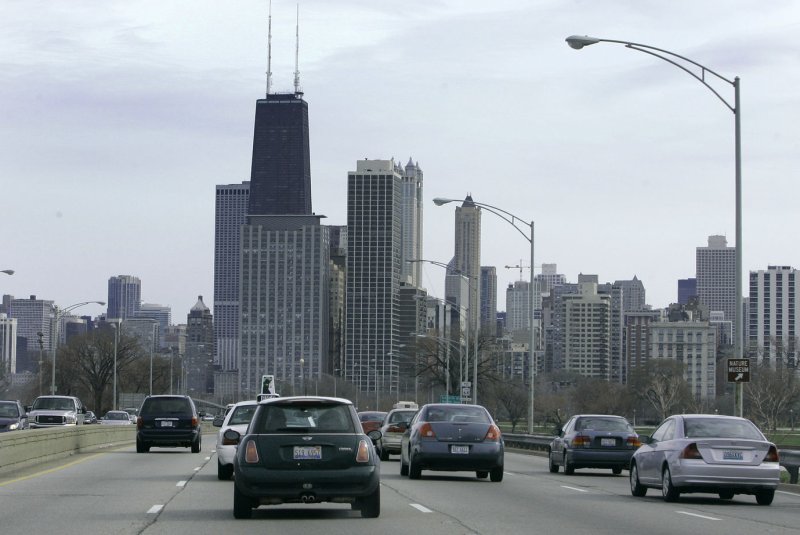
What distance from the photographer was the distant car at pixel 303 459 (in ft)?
54.9

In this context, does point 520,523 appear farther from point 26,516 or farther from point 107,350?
point 107,350

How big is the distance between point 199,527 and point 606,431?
16.0m

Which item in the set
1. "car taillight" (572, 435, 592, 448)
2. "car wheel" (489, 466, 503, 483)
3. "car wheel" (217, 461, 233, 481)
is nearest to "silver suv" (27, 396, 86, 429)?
"car wheel" (217, 461, 233, 481)

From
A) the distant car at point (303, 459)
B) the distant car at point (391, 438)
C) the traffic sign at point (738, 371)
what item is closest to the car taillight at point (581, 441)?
the traffic sign at point (738, 371)

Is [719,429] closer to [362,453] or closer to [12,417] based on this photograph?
[362,453]

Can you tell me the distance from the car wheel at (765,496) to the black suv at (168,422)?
2137 cm

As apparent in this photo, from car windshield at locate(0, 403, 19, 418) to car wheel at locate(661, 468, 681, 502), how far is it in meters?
26.8

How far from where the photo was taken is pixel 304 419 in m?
17.1

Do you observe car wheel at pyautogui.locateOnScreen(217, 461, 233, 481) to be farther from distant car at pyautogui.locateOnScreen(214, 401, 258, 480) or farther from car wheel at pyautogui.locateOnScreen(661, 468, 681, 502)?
car wheel at pyautogui.locateOnScreen(661, 468, 681, 502)

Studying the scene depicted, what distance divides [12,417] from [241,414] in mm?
17501

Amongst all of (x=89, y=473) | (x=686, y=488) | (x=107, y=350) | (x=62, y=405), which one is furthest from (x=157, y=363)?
(x=686, y=488)

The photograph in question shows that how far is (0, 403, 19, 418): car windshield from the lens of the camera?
141ft

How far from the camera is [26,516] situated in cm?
1772

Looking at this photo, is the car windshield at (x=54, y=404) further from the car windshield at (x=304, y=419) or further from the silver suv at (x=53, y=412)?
the car windshield at (x=304, y=419)
